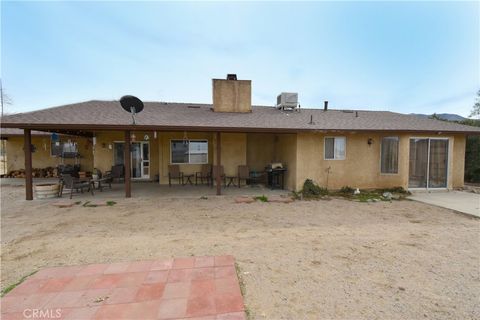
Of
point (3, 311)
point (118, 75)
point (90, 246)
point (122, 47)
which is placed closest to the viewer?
point (3, 311)

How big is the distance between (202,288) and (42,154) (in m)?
15.9

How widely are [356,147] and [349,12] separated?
6709 millimetres

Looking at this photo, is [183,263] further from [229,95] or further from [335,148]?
[229,95]

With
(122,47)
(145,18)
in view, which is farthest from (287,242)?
(122,47)

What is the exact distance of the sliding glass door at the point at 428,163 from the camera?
31.0 feet

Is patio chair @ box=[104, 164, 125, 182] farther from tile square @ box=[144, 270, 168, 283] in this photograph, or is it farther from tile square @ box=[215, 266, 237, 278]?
tile square @ box=[215, 266, 237, 278]

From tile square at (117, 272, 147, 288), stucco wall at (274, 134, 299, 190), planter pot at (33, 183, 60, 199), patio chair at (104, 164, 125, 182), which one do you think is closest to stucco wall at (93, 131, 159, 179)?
patio chair at (104, 164, 125, 182)

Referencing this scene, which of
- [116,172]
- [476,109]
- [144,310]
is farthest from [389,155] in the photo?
[116,172]

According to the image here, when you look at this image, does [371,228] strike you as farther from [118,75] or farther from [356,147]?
[118,75]

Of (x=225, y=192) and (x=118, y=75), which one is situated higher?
(x=118, y=75)

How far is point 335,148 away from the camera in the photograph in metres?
9.33

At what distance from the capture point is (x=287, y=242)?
4289mm

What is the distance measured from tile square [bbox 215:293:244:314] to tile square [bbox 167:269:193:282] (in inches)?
22.9

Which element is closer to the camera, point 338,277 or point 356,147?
point 338,277
